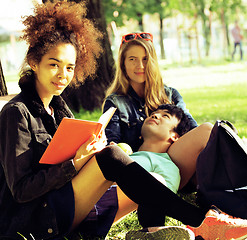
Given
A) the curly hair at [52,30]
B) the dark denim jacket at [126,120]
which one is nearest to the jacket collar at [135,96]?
the dark denim jacket at [126,120]

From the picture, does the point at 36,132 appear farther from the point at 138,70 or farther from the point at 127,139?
the point at 138,70

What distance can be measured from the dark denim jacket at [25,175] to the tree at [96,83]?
4636 mm

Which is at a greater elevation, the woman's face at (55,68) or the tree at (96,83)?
the woman's face at (55,68)

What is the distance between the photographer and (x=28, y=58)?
2.59 m

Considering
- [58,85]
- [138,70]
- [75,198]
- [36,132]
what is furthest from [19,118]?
[138,70]

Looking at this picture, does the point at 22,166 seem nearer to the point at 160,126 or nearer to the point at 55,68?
the point at 55,68

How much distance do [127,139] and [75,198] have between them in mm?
1283

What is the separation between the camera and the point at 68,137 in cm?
235

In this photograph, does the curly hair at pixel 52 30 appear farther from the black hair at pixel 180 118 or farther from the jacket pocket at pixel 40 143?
the black hair at pixel 180 118

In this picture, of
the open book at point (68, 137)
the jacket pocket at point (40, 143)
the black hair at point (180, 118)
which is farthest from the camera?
the black hair at point (180, 118)

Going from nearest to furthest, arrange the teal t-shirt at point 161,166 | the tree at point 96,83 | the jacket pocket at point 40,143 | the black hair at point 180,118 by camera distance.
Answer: the jacket pocket at point 40,143
the teal t-shirt at point 161,166
the black hair at point 180,118
the tree at point 96,83

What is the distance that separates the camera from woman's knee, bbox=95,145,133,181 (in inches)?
93.6

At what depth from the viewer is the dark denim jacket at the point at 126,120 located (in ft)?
11.8

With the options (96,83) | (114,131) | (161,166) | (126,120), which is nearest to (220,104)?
(96,83)
